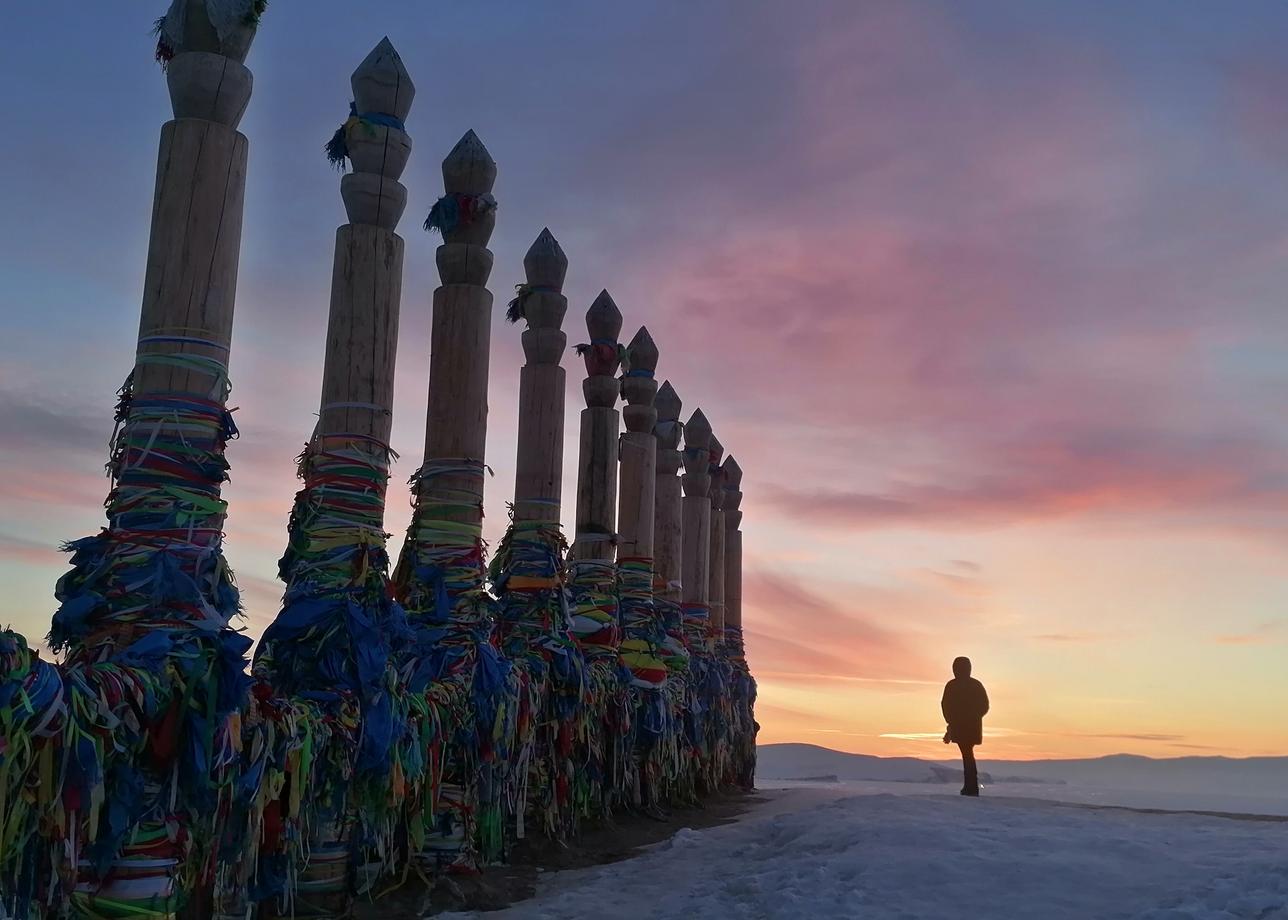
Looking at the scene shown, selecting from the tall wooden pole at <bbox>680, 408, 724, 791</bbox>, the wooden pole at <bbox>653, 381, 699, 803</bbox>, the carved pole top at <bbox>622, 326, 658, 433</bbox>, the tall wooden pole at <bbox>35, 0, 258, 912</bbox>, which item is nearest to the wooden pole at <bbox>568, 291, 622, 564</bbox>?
the carved pole top at <bbox>622, 326, 658, 433</bbox>

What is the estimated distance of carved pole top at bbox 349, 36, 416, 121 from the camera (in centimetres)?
711

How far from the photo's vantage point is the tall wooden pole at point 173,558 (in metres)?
4.36

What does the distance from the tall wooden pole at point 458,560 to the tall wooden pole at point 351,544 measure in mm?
679

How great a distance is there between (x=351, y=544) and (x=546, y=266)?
4339 mm

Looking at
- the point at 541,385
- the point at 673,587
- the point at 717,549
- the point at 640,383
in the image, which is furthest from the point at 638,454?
the point at 717,549

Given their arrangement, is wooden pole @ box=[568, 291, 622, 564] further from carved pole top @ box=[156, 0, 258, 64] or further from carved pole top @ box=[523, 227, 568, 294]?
carved pole top @ box=[156, 0, 258, 64]

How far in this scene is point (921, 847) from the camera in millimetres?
6730

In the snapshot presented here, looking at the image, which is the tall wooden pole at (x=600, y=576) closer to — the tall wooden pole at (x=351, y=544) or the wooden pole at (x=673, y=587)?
the wooden pole at (x=673, y=587)

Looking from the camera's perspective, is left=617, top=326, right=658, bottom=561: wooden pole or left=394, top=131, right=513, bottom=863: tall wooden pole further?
left=617, top=326, right=658, bottom=561: wooden pole

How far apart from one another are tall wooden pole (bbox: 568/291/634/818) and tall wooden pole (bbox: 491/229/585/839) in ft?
1.33

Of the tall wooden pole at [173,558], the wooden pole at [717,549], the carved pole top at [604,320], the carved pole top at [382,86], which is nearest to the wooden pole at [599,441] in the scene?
the carved pole top at [604,320]

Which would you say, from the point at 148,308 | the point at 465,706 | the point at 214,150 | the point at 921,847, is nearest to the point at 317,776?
the point at 465,706

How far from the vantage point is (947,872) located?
6.12m

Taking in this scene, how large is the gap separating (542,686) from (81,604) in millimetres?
4225
